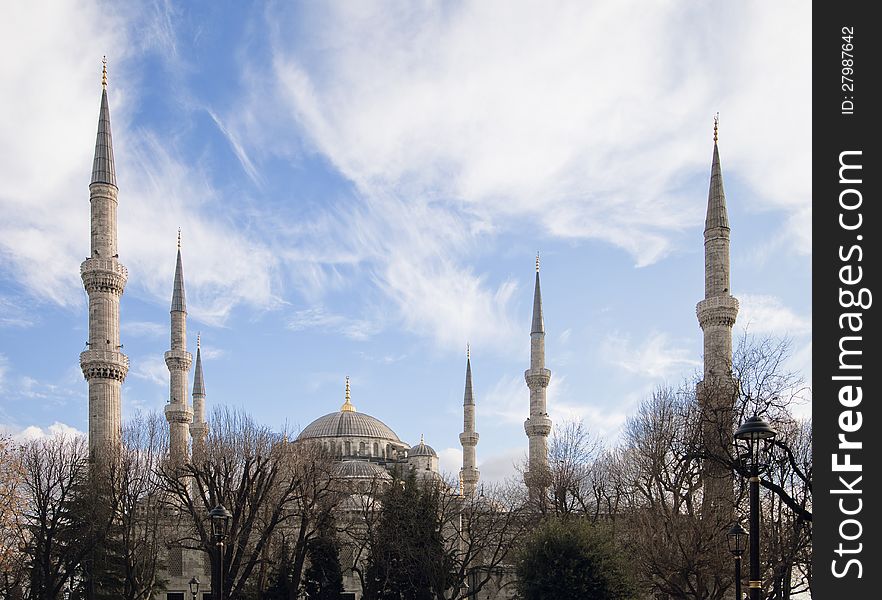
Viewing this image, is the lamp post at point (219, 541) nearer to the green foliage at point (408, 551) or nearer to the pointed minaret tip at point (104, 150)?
the green foliage at point (408, 551)

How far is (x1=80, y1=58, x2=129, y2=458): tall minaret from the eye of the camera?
39.2 meters

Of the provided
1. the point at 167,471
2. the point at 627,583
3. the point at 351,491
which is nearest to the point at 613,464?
the point at 351,491

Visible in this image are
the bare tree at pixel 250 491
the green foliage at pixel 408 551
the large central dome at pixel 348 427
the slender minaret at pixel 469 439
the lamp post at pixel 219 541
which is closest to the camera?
the lamp post at pixel 219 541

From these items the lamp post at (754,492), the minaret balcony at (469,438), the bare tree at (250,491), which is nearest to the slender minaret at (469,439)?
the minaret balcony at (469,438)

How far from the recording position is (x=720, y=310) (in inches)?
1515

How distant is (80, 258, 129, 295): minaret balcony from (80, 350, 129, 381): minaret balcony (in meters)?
2.93

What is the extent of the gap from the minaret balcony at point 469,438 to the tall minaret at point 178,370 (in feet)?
81.3

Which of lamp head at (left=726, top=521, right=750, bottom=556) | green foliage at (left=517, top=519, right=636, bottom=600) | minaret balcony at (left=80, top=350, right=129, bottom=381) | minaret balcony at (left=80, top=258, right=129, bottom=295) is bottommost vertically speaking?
green foliage at (left=517, top=519, right=636, bottom=600)

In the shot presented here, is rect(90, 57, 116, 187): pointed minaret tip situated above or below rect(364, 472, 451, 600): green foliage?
above

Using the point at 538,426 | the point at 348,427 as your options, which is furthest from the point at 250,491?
the point at 348,427

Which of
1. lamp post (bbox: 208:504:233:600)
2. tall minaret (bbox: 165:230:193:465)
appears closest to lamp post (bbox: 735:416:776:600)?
lamp post (bbox: 208:504:233:600)

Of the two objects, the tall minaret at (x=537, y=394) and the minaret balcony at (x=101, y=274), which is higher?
the minaret balcony at (x=101, y=274)

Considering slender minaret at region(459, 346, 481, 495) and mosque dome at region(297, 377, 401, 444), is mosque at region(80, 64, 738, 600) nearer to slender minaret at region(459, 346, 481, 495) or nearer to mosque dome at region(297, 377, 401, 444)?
slender minaret at region(459, 346, 481, 495)

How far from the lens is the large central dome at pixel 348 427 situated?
280 feet
